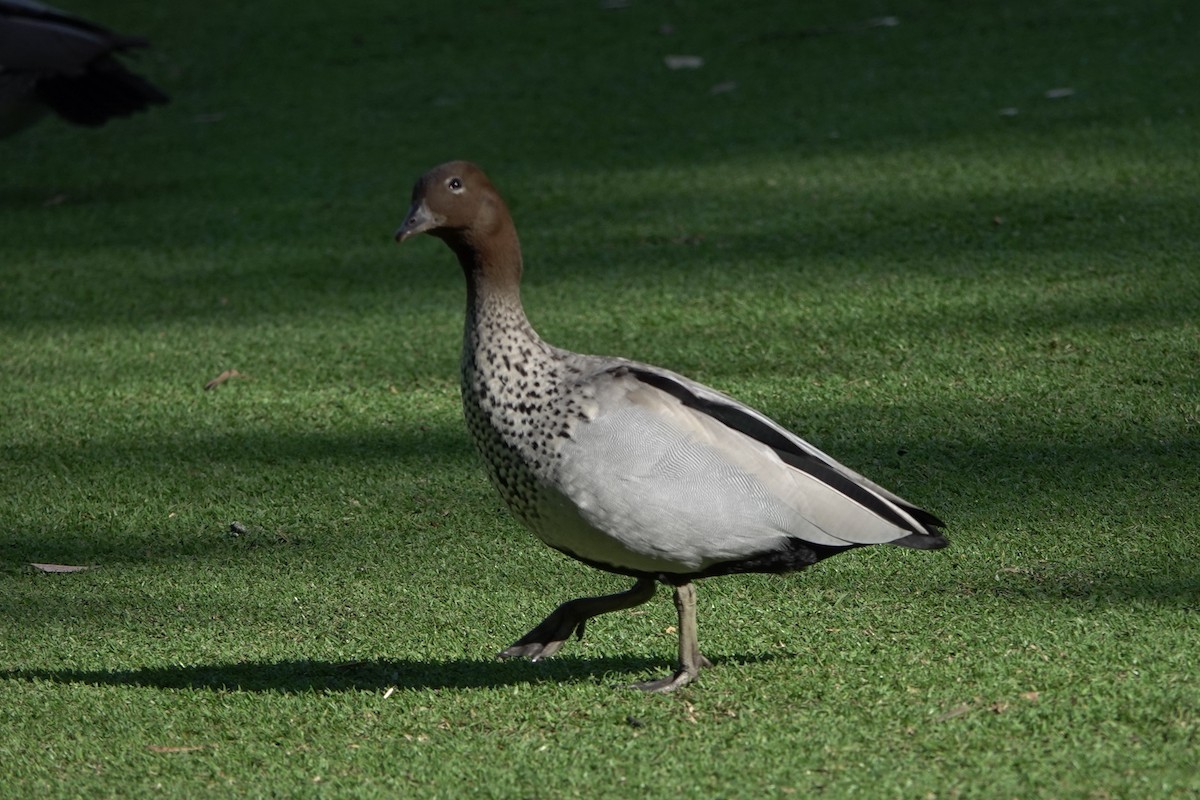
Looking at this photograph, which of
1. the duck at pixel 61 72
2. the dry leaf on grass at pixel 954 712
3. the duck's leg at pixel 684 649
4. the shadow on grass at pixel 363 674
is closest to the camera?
the dry leaf on grass at pixel 954 712

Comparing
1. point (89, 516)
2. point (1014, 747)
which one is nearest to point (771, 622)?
point (1014, 747)

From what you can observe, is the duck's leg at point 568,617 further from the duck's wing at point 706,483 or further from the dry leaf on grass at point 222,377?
the dry leaf on grass at point 222,377

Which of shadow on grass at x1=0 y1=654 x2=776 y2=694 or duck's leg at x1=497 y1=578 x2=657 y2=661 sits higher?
duck's leg at x1=497 y1=578 x2=657 y2=661

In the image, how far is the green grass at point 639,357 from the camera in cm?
255

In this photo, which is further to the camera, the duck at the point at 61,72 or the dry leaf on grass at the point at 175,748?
the duck at the point at 61,72

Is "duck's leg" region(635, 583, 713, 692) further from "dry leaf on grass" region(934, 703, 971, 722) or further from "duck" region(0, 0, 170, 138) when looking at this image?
"duck" region(0, 0, 170, 138)

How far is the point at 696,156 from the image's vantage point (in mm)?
6547

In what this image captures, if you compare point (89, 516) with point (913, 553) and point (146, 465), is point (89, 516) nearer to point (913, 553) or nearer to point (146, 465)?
point (146, 465)

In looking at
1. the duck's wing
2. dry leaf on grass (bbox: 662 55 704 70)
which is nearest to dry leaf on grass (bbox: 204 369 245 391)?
the duck's wing

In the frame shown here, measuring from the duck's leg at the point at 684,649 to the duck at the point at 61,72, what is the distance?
5061mm

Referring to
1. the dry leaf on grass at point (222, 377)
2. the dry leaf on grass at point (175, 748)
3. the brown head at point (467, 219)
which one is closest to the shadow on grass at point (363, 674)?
the dry leaf on grass at point (175, 748)

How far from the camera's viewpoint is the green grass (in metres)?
2.55

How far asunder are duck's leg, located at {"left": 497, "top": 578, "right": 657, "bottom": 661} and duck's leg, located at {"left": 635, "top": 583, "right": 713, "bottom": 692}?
9 centimetres

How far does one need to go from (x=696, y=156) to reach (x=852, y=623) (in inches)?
154
